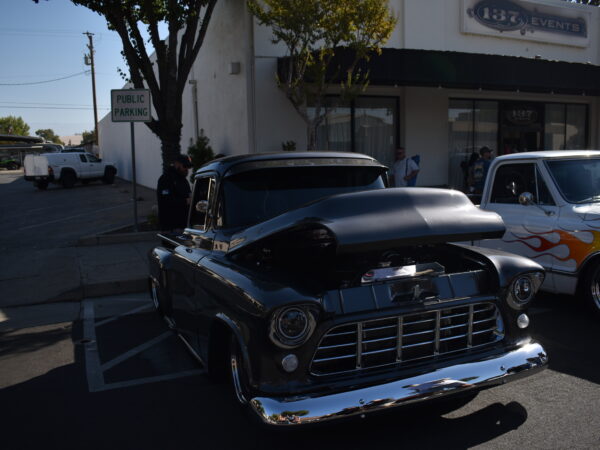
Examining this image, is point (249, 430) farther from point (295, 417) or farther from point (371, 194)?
point (371, 194)

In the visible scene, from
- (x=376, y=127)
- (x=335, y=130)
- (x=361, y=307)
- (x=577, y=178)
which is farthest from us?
(x=376, y=127)

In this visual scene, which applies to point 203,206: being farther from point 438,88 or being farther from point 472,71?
point 438,88

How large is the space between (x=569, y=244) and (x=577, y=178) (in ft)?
2.84

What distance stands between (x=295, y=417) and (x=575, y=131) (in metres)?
18.9

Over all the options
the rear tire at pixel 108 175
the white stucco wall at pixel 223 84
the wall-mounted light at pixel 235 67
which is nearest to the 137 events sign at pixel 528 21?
the white stucco wall at pixel 223 84

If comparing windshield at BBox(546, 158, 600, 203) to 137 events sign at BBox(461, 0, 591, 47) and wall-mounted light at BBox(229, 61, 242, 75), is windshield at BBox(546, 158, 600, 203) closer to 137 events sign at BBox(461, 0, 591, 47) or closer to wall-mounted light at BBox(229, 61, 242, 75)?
wall-mounted light at BBox(229, 61, 242, 75)

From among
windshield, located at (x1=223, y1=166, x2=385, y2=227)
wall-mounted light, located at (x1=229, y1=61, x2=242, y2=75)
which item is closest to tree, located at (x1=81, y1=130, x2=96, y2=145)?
wall-mounted light, located at (x1=229, y1=61, x2=242, y2=75)

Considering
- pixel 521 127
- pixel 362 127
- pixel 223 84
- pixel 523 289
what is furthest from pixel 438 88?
pixel 523 289

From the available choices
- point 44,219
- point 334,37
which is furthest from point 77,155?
point 334,37

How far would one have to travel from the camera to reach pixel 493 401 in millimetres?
3666

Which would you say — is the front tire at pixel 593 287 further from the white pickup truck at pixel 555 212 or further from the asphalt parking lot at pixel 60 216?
the asphalt parking lot at pixel 60 216

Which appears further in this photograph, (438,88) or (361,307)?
(438,88)

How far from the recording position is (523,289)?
3.40 metres

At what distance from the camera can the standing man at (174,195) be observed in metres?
7.47
